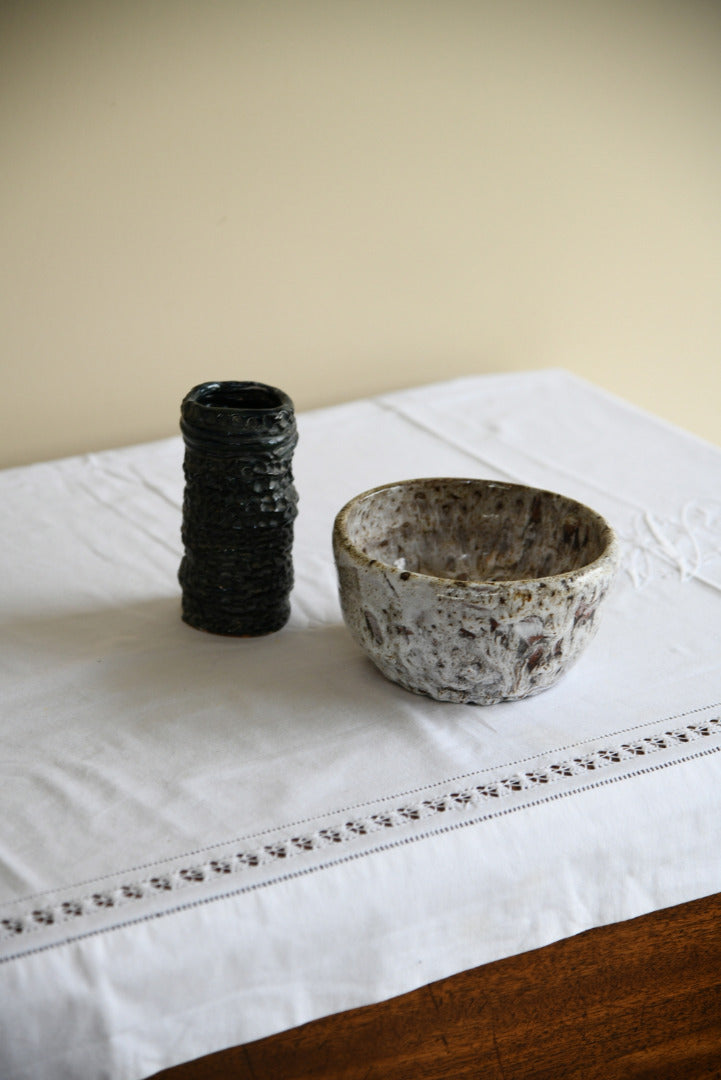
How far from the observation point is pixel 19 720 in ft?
2.05

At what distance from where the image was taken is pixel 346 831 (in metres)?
0.54

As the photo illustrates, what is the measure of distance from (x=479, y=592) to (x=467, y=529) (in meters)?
0.19

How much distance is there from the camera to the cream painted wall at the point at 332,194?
106 centimetres

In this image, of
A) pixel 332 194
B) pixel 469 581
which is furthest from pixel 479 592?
pixel 332 194

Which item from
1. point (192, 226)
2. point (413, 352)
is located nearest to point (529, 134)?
point (413, 352)

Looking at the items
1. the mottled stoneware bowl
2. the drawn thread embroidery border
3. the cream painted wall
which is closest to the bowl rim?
the mottled stoneware bowl

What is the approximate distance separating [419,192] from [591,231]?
26cm

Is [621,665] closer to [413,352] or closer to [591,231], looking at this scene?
[413,352]

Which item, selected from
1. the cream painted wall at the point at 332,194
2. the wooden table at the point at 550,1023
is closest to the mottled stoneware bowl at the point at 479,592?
the wooden table at the point at 550,1023

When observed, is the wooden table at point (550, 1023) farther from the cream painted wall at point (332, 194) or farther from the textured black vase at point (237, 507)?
the cream painted wall at point (332, 194)

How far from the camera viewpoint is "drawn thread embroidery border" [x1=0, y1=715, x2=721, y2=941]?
19.3 inches

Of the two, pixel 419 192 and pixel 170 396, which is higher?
pixel 419 192

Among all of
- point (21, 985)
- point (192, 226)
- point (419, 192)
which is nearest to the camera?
point (21, 985)

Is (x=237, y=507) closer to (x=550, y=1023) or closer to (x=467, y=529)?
(x=467, y=529)
